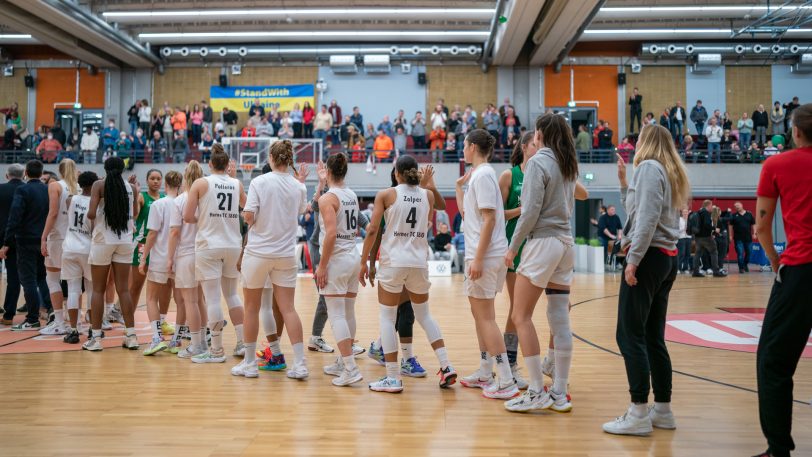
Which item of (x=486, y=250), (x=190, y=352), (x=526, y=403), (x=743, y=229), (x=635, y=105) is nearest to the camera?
(x=526, y=403)

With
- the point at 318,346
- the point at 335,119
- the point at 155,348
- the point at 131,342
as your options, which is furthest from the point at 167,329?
the point at 335,119

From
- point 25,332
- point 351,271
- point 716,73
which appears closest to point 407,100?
point 716,73

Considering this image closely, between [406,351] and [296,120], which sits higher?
[296,120]

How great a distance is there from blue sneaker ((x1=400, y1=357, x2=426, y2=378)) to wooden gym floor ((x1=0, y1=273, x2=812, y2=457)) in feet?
0.27

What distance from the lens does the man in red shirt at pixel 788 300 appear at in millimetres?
2910

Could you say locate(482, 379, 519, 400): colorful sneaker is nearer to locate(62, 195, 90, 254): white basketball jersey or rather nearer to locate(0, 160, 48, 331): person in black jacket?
locate(62, 195, 90, 254): white basketball jersey

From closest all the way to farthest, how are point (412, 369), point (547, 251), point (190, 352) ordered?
point (547, 251) → point (412, 369) → point (190, 352)

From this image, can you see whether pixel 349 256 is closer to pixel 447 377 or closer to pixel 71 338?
pixel 447 377

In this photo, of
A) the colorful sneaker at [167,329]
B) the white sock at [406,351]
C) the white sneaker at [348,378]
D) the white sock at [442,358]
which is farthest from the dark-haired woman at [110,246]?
the white sock at [442,358]

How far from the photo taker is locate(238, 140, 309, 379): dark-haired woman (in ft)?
15.5

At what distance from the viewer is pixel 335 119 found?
21.3 meters

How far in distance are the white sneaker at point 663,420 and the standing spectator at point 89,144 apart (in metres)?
21.2

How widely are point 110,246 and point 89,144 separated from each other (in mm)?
17726

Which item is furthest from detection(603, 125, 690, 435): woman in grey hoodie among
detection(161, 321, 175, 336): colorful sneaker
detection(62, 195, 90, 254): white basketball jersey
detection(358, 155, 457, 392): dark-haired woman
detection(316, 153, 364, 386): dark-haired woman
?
detection(62, 195, 90, 254): white basketball jersey
